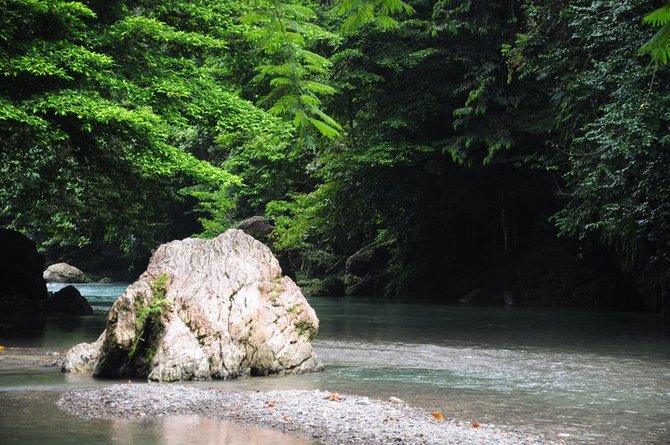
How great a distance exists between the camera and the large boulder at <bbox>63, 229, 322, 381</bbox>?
10.2m

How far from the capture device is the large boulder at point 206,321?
1016 centimetres

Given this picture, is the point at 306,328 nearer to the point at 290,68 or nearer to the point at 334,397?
A: the point at 334,397

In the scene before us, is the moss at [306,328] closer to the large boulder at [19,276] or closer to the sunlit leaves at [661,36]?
the sunlit leaves at [661,36]

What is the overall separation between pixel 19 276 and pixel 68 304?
177cm

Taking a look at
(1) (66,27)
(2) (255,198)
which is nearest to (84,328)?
(1) (66,27)

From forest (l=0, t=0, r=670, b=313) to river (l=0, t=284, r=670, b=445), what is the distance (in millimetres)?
2653

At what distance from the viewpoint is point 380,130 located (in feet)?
89.6

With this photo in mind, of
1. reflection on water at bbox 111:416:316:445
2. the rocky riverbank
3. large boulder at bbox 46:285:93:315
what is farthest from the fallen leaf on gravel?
large boulder at bbox 46:285:93:315

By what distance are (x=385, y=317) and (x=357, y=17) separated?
18543 millimetres

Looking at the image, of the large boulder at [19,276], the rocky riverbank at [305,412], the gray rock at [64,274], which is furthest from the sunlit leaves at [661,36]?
the gray rock at [64,274]

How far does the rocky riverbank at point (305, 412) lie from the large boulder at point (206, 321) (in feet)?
3.72

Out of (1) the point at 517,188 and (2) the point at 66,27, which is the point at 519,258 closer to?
(1) the point at 517,188

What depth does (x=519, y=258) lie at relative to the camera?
30594 millimetres

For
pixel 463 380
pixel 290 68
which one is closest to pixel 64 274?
pixel 463 380
